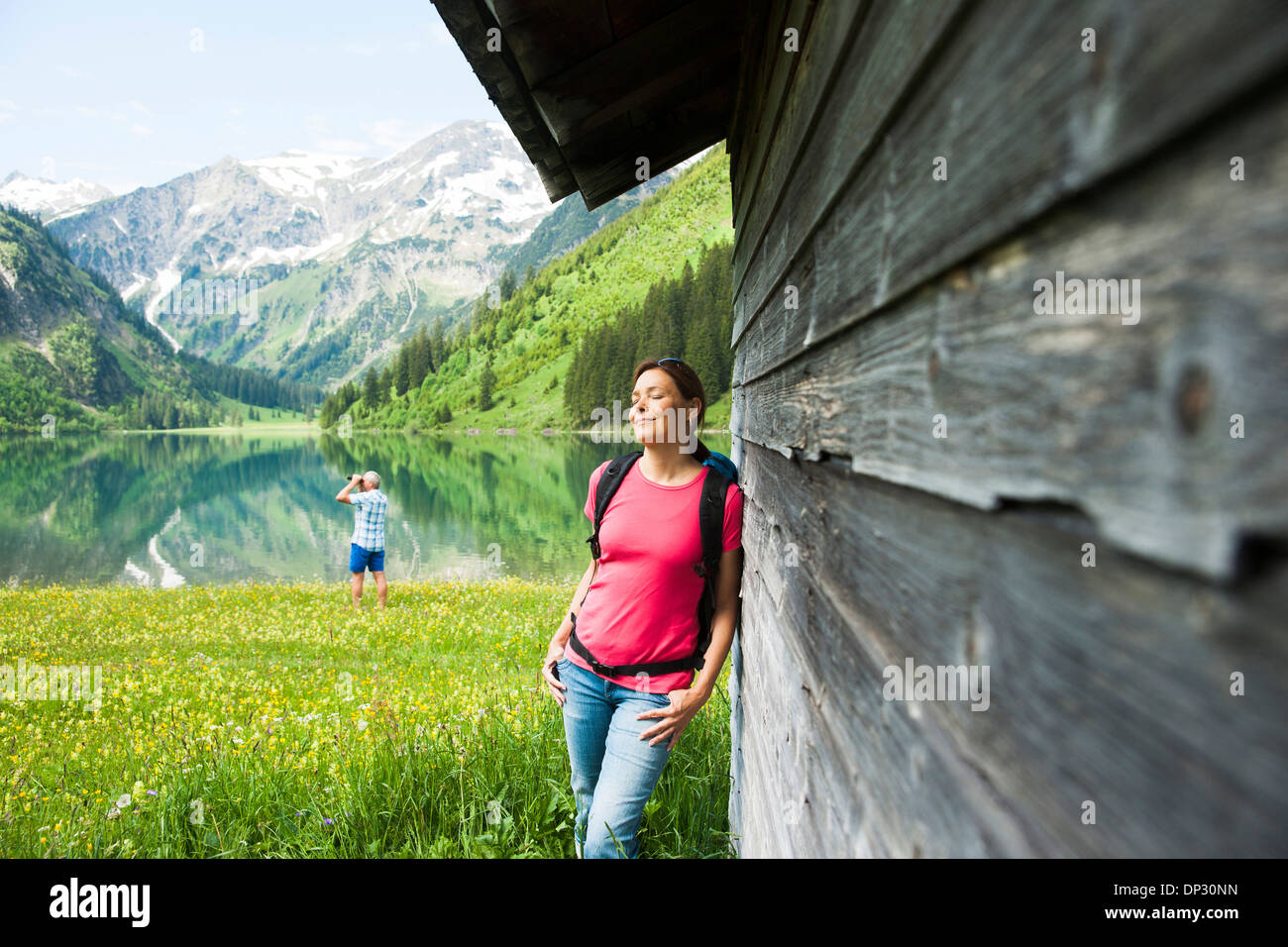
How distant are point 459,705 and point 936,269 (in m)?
5.95

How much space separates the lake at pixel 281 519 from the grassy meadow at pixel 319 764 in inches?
549

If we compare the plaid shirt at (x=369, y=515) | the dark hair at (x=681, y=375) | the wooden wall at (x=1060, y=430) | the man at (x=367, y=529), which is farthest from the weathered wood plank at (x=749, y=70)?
the plaid shirt at (x=369, y=515)

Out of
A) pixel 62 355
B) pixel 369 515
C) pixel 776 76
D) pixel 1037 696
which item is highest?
pixel 62 355

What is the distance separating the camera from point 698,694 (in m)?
2.95

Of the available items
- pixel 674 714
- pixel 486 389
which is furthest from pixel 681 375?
pixel 486 389

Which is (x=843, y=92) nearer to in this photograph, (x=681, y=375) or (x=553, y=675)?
(x=681, y=375)

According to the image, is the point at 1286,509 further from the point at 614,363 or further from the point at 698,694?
the point at 614,363

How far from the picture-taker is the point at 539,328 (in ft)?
435

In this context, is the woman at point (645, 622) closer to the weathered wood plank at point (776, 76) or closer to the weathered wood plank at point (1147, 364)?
the weathered wood plank at point (776, 76)

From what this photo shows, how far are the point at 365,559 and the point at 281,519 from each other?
3210cm

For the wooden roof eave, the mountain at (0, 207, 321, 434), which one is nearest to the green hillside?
the mountain at (0, 207, 321, 434)

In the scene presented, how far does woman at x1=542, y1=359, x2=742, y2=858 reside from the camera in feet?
9.45

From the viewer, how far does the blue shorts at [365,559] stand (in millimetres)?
11969
